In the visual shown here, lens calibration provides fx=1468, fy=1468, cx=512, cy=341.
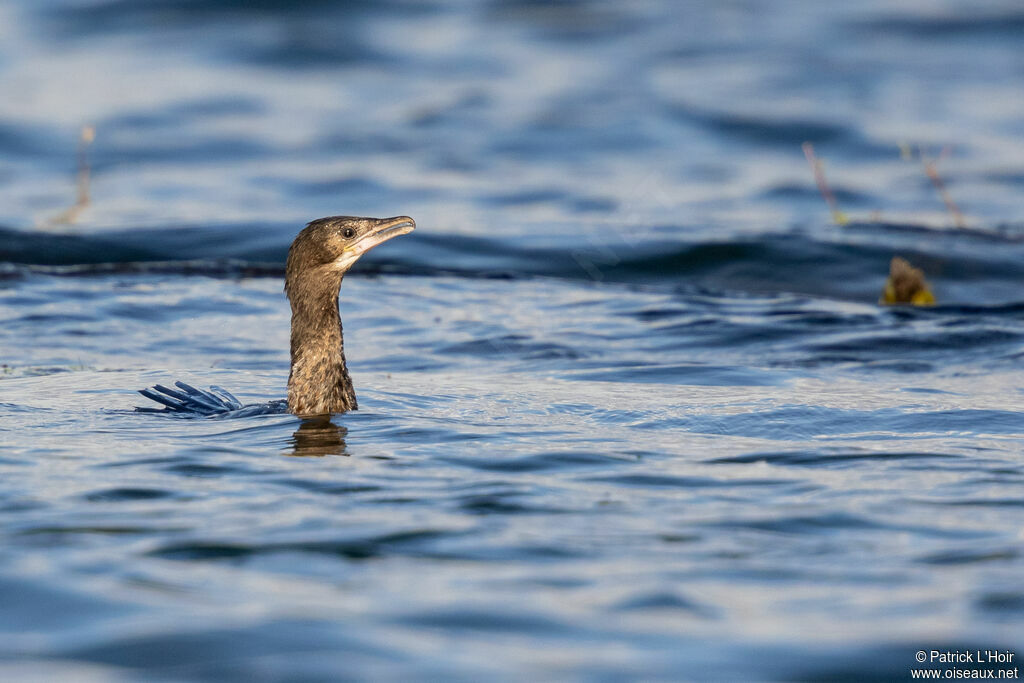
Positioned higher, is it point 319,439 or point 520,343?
point 520,343

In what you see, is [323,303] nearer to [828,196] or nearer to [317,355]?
[317,355]

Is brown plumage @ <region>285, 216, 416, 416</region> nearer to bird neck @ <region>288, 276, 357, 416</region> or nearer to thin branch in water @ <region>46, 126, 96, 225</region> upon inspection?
bird neck @ <region>288, 276, 357, 416</region>

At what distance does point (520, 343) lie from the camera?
10961 millimetres

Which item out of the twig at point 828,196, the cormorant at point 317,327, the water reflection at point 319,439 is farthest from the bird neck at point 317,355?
the twig at point 828,196

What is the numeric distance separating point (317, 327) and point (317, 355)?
17cm

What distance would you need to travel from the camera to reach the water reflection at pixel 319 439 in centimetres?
695

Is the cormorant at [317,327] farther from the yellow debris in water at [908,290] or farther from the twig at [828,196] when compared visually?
the twig at [828,196]

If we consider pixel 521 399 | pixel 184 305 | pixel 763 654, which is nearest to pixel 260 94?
pixel 184 305

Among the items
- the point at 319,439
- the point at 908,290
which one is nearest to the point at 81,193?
the point at 908,290

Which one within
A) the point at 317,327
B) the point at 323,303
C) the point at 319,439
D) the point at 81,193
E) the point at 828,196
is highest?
the point at 828,196

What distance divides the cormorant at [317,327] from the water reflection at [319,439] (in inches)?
9.9

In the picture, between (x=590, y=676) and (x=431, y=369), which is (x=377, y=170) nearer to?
(x=431, y=369)

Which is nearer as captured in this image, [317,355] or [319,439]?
[319,439]

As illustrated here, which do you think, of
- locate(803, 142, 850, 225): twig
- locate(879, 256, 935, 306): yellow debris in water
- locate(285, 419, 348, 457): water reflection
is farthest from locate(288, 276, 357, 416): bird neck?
locate(803, 142, 850, 225): twig
